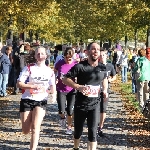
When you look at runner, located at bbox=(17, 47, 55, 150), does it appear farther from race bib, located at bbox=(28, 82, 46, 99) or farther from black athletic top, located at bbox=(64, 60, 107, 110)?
black athletic top, located at bbox=(64, 60, 107, 110)

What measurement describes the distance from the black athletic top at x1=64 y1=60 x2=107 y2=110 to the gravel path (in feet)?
5.70

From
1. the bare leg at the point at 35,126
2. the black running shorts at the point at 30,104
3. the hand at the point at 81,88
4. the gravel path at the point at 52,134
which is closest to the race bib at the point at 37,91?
the black running shorts at the point at 30,104

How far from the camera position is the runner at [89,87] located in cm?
703

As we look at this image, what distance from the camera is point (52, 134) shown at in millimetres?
9961

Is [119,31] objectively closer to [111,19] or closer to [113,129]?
[111,19]

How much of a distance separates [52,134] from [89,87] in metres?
3.21

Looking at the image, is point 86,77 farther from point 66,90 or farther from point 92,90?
point 66,90

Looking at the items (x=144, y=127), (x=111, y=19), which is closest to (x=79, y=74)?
(x=144, y=127)

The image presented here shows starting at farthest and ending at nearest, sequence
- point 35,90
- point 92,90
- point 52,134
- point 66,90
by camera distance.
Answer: point 66,90 < point 52,134 < point 35,90 < point 92,90

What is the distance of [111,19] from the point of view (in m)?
39.4

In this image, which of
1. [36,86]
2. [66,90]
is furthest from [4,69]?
[36,86]

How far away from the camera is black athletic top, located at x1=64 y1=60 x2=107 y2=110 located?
7.05m

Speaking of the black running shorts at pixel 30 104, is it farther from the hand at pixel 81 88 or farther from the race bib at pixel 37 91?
the hand at pixel 81 88

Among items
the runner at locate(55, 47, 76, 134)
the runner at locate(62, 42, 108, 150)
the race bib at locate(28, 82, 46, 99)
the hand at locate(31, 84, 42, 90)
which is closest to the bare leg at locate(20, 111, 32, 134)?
the race bib at locate(28, 82, 46, 99)
